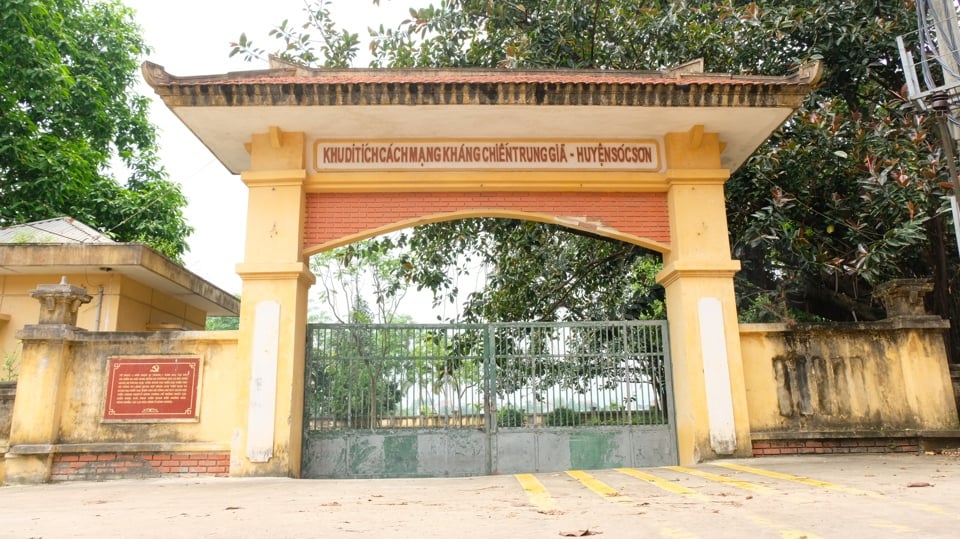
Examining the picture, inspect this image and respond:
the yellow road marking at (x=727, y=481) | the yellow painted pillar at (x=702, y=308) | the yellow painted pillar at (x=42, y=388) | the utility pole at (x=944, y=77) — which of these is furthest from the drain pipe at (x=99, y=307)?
the utility pole at (x=944, y=77)

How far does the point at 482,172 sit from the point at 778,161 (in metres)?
3.66

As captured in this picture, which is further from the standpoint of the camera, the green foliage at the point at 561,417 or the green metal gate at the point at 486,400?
the green foliage at the point at 561,417

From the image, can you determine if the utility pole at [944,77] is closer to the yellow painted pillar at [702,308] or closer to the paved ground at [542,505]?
the yellow painted pillar at [702,308]

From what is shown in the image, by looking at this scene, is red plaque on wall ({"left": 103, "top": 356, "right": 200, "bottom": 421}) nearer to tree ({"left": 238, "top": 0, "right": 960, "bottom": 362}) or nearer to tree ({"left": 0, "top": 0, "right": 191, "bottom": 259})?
tree ({"left": 238, "top": 0, "right": 960, "bottom": 362})

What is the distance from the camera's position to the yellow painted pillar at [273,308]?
630cm

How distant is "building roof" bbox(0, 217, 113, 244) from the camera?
29.2ft

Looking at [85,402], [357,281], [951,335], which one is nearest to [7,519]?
[85,402]

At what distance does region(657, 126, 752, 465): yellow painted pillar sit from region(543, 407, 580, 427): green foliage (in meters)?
1.09

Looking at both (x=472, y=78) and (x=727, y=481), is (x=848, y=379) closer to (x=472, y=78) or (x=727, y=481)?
(x=727, y=481)

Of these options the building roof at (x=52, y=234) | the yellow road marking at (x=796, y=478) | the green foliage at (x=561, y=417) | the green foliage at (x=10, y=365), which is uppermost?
the building roof at (x=52, y=234)

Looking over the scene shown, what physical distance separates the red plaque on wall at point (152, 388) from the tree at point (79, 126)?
6.90 m

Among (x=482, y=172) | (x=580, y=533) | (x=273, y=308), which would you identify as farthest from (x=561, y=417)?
(x=580, y=533)

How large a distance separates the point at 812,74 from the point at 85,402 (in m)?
7.80

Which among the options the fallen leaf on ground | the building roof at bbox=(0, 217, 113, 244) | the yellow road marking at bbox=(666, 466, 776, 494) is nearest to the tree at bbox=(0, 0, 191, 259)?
the building roof at bbox=(0, 217, 113, 244)
